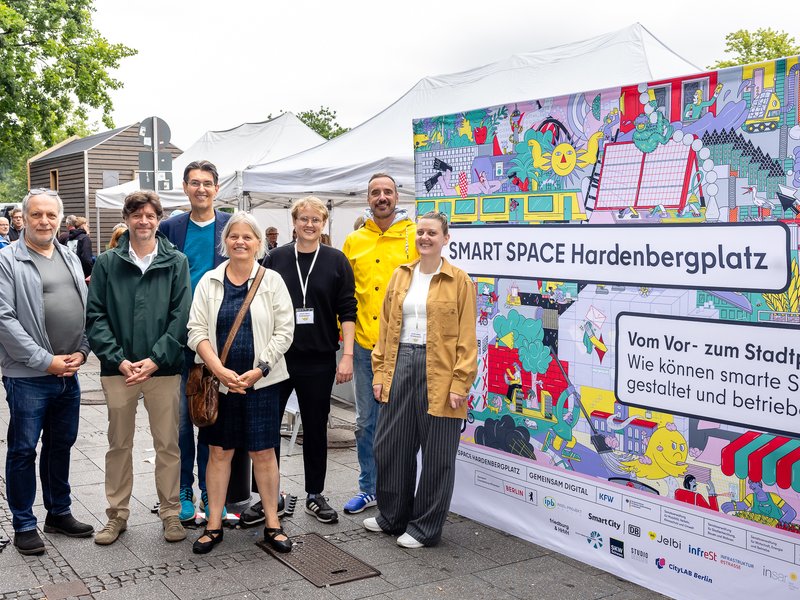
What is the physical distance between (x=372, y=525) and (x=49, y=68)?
22061 mm

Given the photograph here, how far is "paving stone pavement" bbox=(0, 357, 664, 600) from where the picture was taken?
4004mm

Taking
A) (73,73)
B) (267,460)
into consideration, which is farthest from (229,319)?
(73,73)

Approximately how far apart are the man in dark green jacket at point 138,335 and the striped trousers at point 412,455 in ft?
3.87

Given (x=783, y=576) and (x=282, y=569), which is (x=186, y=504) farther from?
(x=783, y=576)

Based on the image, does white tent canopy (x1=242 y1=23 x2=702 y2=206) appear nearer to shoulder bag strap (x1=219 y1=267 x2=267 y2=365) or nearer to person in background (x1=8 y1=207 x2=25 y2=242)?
shoulder bag strap (x1=219 y1=267 x2=267 y2=365)

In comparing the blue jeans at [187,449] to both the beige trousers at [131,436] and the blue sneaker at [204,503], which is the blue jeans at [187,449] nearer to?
the blue sneaker at [204,503]

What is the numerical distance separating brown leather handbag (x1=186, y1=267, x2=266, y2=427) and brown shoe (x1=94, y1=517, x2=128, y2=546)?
0.81 meters

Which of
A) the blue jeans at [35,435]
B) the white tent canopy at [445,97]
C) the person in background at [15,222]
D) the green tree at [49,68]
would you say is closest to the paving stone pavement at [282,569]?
the blue jeans at [35,435]

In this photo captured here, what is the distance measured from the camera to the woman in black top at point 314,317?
16.1 ft

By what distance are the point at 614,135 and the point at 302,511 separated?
2933 mm

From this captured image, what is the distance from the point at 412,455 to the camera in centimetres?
478

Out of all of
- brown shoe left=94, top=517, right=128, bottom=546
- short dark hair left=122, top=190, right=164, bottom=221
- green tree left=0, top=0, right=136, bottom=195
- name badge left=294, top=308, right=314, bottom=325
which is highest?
green tree left=0, top=0, right=136, bottom=195

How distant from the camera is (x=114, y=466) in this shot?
4727mm

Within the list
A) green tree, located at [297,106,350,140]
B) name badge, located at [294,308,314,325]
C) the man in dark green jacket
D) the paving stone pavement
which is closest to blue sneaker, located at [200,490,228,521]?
the paving stone pavement
